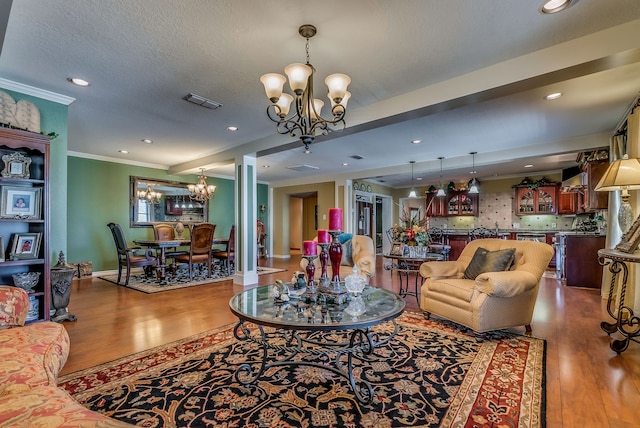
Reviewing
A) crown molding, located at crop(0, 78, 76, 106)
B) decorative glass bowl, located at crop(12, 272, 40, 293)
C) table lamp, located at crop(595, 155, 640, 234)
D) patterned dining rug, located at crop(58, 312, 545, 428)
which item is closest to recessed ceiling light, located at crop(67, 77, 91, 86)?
crown molding, located at crop(0, 78, 76, 106)

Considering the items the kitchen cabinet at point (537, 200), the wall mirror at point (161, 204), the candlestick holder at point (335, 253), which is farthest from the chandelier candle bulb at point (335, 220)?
the kitchen cabinet at point (537, 200)

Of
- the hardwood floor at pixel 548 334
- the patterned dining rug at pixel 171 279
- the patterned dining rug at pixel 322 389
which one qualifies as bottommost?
the patterned dining rug at pixel 171 279

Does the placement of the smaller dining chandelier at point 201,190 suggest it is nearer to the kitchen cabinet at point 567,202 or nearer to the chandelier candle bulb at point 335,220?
the chandelier candle bulb at point 335,220

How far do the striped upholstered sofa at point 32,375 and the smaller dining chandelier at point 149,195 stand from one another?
5.53m

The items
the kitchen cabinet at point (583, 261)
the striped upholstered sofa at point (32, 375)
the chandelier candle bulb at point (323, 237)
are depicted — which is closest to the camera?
the striped upholstered sofa at point (32, 375)

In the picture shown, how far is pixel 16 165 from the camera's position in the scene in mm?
2760

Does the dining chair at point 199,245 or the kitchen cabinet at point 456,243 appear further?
the kitchen cabinet at point 456,243

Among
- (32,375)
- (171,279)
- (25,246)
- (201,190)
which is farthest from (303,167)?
(32,375)

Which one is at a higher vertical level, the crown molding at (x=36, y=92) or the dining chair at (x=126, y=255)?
the crown molding at (x=36, y=92)

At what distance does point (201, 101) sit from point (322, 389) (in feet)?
10.4

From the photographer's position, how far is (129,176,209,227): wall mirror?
6.81 metres

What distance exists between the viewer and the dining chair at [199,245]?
5.69 meters

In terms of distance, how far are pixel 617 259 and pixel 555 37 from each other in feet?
5.87

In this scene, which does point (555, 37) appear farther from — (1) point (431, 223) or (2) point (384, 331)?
(1) point (431, 223)
